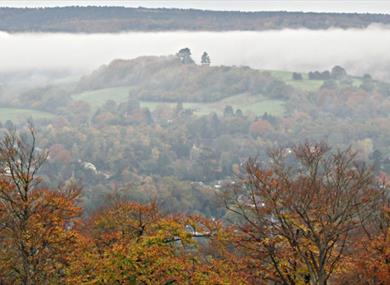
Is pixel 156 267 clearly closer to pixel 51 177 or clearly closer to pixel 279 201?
pixel 279 201

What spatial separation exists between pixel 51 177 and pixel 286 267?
136674mm

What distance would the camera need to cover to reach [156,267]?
111 ft

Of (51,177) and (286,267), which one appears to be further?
(51,177)

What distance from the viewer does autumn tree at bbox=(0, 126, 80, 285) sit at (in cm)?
3678

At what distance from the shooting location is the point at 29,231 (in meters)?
36.9

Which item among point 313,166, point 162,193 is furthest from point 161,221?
point 162,193

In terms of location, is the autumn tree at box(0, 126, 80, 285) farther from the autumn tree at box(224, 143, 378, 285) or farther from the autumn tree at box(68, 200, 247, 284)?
the autumn tree at box(224, 143, 378, 285)

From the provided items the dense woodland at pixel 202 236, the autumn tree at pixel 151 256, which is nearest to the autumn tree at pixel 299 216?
the dense woodland at pixel 202 236

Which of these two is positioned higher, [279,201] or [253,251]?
[279,201]

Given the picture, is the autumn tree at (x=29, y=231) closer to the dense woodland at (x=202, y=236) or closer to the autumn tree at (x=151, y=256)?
the dense woodland at (x=202, y=236)

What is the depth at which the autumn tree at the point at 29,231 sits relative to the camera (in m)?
36.8

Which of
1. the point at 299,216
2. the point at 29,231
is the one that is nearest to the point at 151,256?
the point at 29,231

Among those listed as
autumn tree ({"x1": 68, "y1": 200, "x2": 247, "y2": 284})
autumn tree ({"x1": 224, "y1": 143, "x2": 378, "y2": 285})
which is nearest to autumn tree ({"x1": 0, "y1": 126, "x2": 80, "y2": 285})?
autumn tree ({"x1": 68, "y1": 200, "x2": 247, "y2": 284})

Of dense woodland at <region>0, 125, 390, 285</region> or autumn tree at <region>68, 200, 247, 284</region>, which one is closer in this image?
autumn tree at <region>68, 200, 247, 284</region>
